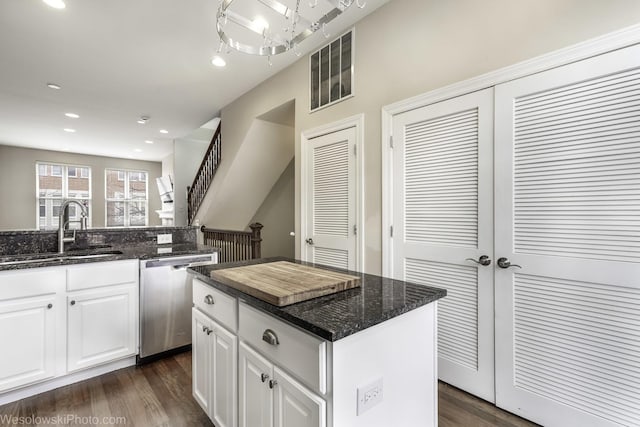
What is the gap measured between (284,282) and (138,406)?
5.00 feet

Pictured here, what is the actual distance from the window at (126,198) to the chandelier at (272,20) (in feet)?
24.9

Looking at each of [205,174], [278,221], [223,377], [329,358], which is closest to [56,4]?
[223,377]

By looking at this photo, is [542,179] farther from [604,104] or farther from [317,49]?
[317,49]

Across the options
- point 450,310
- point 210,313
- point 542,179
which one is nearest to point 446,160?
point 542,179

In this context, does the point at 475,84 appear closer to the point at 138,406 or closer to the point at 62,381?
the point at 138,406

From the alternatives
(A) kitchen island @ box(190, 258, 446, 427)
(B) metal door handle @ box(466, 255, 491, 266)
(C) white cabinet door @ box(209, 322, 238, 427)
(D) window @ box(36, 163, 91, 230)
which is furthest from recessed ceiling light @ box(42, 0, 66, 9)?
(D) window @ box(36, 163, 91, 230)

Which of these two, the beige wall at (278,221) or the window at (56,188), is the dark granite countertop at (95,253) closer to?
the beige wall at (278,221)

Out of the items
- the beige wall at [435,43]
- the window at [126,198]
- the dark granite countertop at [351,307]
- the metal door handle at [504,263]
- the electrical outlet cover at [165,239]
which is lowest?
the dark granite countertop at [351,307]

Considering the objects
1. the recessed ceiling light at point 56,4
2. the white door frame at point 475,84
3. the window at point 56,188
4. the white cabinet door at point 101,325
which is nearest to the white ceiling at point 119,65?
the recessed ceiling light at point 56,4

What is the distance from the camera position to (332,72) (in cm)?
298

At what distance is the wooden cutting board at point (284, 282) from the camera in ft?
3.91

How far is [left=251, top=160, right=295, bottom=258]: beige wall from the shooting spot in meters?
5.46

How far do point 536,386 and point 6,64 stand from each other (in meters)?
5.66

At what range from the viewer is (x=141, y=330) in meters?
2.51
